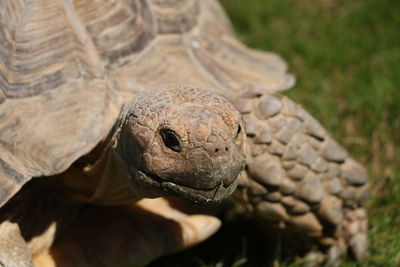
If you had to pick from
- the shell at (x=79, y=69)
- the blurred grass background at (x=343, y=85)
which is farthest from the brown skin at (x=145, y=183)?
the blurred grass background at (x=343, y=85)

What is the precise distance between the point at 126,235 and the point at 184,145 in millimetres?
965

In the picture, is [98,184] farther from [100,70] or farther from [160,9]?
[160,9]

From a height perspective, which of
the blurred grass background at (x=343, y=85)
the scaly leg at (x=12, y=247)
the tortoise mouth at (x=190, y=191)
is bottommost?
the blurred grass background at (x=343, y=85)

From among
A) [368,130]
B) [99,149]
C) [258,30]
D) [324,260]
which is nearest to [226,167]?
[99,149]

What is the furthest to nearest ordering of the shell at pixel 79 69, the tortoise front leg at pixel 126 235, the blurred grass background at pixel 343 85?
1. the blurred grass background at pixel 343 85
2. the tortoise front leg at pixel 126 235
3. the shell at pixel 79 69

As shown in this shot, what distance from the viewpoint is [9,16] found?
2.43m

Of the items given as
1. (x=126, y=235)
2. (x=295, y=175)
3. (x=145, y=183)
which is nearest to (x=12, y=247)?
(x=126, y=235)

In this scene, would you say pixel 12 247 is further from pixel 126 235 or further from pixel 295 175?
pixel 295 175

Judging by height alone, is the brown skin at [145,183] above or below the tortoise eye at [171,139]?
below

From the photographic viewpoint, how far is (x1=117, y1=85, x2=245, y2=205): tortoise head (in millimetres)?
1922

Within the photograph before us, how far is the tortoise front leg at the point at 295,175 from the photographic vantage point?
2.68 meters

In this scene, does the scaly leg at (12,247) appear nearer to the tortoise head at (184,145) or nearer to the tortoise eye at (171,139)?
the tortoise head at (184,145)

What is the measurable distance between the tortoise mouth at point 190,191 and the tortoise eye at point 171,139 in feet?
0.38

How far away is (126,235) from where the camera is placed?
109 inches
